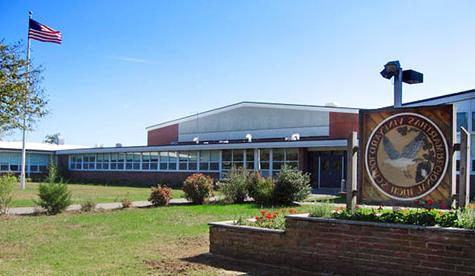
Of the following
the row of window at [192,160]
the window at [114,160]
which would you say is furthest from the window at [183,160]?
the window at [114,160]

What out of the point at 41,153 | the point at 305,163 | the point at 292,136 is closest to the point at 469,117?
the point at 305,163

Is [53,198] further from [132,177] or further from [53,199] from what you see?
[132,177]

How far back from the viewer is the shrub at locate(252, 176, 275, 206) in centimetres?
1858

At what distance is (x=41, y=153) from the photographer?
177 feet

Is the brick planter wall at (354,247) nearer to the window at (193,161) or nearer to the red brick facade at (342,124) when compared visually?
the red brick facade at (342,124)

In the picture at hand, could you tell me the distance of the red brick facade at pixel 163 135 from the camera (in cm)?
4741

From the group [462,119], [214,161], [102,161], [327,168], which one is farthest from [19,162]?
[462,119]

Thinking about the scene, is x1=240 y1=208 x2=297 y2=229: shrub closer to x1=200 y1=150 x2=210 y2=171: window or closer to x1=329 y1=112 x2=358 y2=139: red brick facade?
x1=329 y1=112 x2=358 y2=139: red brick facade

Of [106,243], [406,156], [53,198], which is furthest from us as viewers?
[53,198]

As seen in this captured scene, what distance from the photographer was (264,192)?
61.2ft

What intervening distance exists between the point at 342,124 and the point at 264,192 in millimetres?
17575

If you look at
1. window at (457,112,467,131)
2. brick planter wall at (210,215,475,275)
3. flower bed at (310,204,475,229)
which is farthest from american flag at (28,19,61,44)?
flower bed at (310,204,475,229)

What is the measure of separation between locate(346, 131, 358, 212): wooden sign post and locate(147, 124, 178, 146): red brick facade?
3982cm

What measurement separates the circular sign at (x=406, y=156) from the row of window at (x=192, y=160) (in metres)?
22.8
